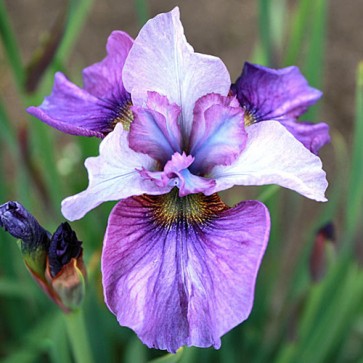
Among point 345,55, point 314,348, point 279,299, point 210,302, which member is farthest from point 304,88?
point 345,55

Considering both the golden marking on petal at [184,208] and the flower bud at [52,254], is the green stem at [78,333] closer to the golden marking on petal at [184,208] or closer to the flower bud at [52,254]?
the flower bud at [52,254]

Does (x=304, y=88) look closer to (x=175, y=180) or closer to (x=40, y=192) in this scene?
(x=175, y=180)

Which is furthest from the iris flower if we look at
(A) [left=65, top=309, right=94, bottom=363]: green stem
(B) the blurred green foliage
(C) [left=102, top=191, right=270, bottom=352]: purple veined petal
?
(B) the blurred green foliage

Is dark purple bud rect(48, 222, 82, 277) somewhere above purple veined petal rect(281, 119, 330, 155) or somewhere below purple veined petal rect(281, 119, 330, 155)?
below

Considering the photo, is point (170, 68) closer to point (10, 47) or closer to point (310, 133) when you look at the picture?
point (310, 133)

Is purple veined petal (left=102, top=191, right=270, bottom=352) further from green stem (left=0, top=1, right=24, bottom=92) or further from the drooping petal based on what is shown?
green stem (left=0, top=1, right=24, bottom=92)

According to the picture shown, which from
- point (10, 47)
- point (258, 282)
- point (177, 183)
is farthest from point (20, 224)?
point (258, 282)
